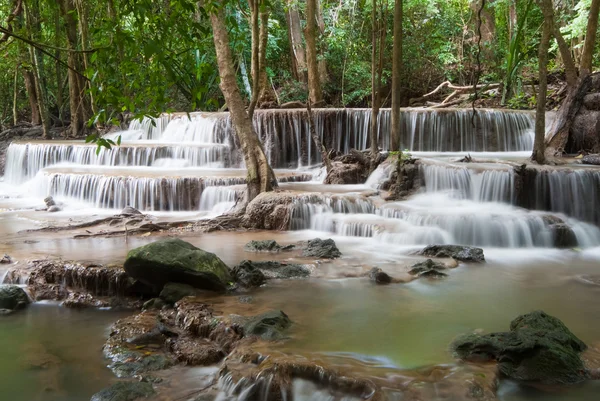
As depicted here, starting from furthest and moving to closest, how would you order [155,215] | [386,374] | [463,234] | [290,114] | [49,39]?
1. [49,39]
2. [290,114]
3. [155,215]
4. [463,234]
5. [386,374]

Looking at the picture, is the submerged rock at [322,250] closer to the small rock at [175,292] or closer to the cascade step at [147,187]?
the small rock at [175,292]

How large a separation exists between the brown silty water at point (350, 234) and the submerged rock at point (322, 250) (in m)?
0.20

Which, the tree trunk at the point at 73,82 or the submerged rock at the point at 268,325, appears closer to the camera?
the submerged rock at the point at 268,325

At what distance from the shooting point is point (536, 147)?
10633 millimetres

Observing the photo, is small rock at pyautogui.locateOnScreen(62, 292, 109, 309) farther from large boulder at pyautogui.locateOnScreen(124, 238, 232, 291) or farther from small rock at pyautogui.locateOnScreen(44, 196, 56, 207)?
small rock at pyautogui.locateOnScreen(44, 196, 56, 207)

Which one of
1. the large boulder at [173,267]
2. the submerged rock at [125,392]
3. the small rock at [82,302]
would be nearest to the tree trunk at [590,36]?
the large boulder at [173,267]

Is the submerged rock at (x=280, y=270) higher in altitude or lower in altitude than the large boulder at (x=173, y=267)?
lower

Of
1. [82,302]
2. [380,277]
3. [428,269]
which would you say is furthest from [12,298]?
[428,269]

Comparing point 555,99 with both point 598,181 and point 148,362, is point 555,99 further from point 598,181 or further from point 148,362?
point 148,362

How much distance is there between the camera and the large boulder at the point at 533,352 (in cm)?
414

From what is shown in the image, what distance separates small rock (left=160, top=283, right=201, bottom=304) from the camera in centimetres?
602

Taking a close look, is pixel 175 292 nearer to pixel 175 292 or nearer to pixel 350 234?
pixel 175 292

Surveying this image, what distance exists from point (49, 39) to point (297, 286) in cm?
1845

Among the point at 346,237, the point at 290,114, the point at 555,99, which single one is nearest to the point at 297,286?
the point at 346,237
